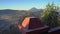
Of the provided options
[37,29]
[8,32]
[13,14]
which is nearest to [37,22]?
[37,29]

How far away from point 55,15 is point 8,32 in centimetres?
317

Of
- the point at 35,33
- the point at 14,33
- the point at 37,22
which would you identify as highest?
the point at 37,22

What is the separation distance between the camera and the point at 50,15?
312 inches

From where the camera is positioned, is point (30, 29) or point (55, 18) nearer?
point (30, 29)

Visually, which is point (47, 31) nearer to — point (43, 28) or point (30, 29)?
point (43, 28)

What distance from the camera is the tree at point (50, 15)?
784 cm

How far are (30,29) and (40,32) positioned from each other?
49 cm

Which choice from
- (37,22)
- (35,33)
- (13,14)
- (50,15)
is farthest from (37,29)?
(13,14)

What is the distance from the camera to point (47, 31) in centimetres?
609

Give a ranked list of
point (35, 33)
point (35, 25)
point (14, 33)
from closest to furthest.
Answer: point (35, 33) → point (35, 25) → point (14, 33)

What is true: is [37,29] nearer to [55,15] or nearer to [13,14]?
[55,15]

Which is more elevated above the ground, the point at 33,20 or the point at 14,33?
the point at 33,20

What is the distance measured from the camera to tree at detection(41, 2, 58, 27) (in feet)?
25.7

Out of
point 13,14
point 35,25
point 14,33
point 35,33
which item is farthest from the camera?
point 13,14
